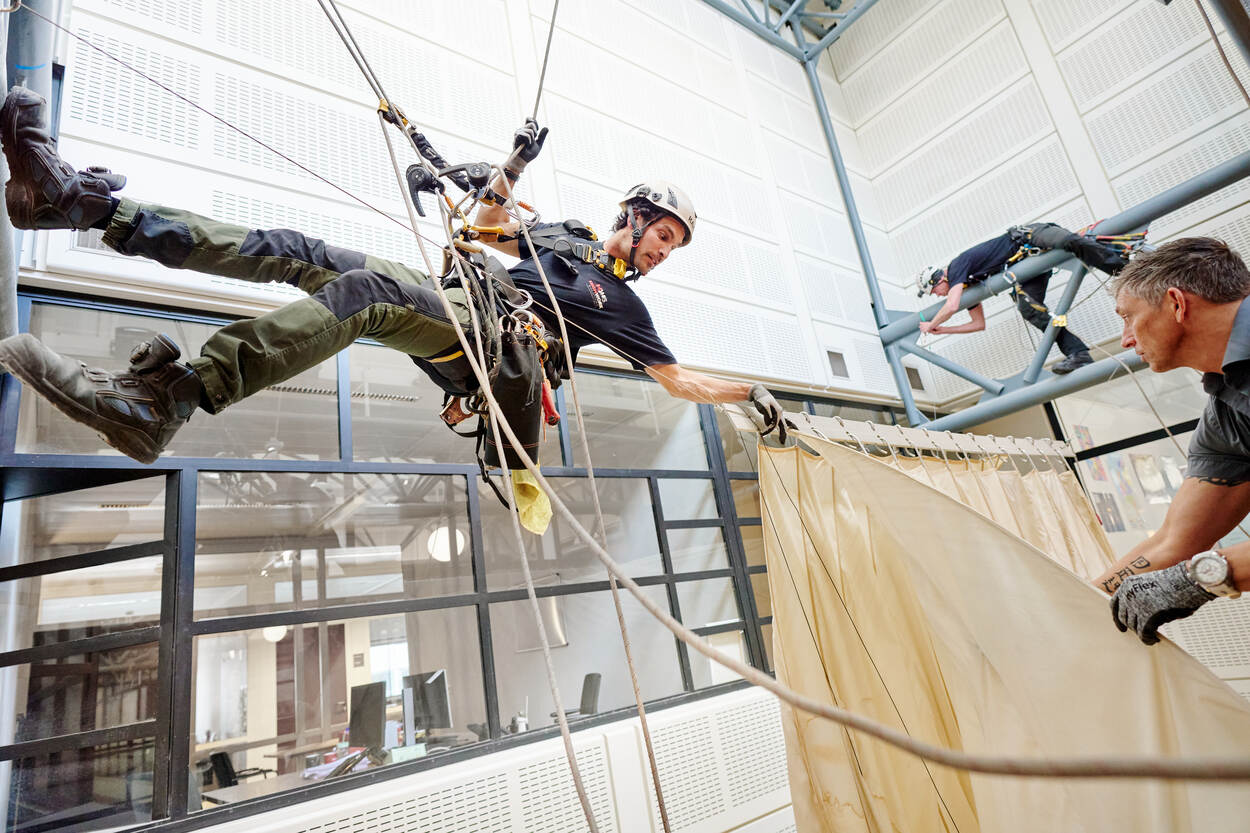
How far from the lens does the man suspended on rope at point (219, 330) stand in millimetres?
1476

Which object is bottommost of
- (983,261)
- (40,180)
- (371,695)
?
(371,695)

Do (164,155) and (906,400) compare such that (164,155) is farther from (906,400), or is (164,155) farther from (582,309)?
(906,400)

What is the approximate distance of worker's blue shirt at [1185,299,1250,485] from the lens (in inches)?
66.1

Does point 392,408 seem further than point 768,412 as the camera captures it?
Yes

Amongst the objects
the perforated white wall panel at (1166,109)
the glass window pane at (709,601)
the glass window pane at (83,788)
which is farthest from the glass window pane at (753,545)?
the perforated white wall panel at (1166,109)

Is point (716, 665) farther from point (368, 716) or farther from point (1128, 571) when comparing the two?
point (1128, 571)

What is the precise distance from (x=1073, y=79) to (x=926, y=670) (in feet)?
19.3

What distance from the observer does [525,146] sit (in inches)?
84.4

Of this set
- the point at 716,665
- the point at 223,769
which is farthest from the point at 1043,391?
the point at 223,769

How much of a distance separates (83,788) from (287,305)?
2.10 metres

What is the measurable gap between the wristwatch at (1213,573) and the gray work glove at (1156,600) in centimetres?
1

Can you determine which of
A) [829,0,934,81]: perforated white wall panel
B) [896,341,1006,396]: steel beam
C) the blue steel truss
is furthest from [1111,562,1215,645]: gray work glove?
[829,0,934,81]: perforated white wall panel

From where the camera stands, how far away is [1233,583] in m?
1.46

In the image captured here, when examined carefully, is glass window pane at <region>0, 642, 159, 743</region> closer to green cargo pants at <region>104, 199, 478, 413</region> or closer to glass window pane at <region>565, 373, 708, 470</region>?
green cargo pants at <region>104, 199, 478, 413</region>
